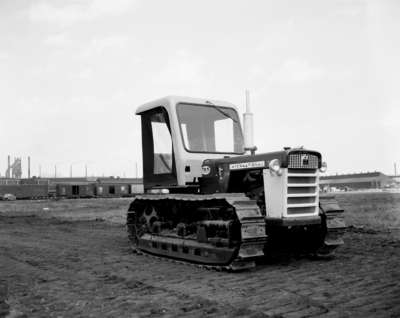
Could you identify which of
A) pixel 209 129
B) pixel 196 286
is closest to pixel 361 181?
pixel 209 129

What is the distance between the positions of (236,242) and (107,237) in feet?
23.5

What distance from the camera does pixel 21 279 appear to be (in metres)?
7.69

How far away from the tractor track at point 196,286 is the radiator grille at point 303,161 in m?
1.77

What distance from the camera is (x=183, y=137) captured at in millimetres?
9516

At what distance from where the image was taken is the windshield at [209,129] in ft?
31.7

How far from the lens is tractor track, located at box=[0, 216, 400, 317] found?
546 cm

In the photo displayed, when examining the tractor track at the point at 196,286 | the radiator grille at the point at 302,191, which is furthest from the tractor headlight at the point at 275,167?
the tractor track at the point at 196,286

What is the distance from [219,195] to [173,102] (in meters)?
2.50

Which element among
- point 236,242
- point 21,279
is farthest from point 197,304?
point 21,279

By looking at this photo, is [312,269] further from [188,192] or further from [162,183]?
[162,183]

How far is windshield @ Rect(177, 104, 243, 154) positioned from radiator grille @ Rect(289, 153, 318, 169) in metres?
2.13

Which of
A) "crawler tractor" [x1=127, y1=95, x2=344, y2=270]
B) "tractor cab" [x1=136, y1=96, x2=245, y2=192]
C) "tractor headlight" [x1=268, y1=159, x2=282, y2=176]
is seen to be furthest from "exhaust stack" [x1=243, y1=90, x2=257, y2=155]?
"tractor cab" [x1=136, y1=96, x2=245, y2=192]

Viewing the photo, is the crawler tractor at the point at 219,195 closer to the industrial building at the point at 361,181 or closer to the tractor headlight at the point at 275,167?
the tractor headlight at the point at 275,167

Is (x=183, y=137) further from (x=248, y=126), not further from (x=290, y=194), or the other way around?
(x=290, y=194)
